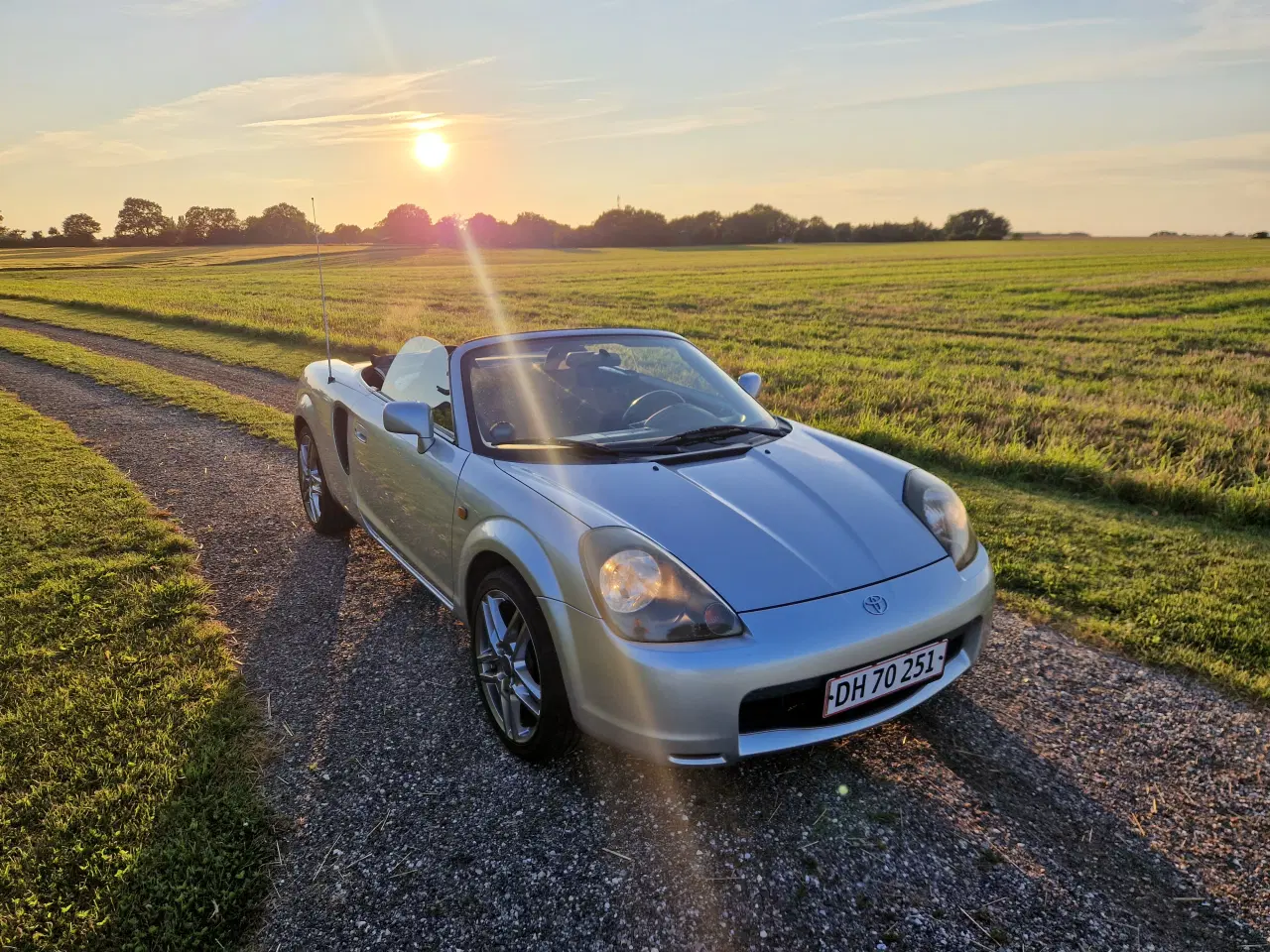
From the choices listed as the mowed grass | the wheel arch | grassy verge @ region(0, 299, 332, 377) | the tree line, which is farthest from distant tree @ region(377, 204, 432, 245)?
the wheel arch

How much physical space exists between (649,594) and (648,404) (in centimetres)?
144

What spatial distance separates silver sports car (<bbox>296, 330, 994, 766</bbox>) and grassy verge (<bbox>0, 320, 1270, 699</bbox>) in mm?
1394

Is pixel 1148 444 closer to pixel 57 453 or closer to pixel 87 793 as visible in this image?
pixel 87 793

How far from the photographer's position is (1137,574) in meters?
4.23

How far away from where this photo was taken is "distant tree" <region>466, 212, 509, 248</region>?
7956cm

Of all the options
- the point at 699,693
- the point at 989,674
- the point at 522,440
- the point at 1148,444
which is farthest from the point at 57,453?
the point at 1148,444

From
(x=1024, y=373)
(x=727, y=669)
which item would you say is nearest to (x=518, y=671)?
(x=727, y=669)

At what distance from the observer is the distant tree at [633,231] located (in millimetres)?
87750

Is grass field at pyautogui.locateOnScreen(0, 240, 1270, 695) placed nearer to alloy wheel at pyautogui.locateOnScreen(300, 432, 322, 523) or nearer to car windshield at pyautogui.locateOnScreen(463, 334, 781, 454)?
car windshield at pyautogui.locateOnScreen(463, 334, 781, 454)

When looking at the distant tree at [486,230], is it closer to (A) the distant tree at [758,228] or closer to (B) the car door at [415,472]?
(A) the distant tree at [758,228]

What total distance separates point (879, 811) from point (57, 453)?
7.77 meters

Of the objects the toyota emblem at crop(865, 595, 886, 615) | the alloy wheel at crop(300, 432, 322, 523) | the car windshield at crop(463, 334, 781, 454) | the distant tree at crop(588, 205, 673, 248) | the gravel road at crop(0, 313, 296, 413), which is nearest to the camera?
the toyota emblem at crop(865, 595, 886, 615)

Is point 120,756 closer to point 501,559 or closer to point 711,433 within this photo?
point 501,559

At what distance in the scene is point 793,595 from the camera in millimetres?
2318
